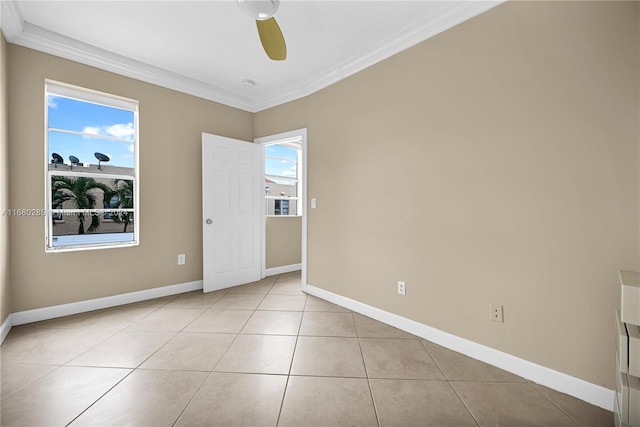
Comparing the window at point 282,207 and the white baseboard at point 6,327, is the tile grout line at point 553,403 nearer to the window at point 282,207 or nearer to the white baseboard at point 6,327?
the window at point 282,207


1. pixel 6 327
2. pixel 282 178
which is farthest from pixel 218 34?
pixel 6 327

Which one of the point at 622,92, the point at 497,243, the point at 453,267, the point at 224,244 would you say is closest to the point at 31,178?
the point at 224,244

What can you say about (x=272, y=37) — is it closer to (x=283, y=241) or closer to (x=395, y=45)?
(x=395, y=45)

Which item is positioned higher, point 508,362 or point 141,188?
point 141,188

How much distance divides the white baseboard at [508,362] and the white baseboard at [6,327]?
121 inches

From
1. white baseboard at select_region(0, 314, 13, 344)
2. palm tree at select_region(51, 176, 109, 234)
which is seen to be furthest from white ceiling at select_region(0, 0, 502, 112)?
white baseboard at select_region(0, 314, 13, 344)

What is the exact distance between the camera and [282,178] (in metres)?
4.69

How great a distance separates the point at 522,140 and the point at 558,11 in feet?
2.53

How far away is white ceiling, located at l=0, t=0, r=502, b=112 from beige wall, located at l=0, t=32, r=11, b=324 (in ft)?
1.09

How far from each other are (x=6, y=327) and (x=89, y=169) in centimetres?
156

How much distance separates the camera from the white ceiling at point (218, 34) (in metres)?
2.07

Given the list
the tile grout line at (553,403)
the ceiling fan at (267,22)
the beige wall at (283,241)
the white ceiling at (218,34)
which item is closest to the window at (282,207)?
the beige wall at (283,241)

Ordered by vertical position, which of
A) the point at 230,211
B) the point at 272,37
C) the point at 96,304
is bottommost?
the point at 96,304

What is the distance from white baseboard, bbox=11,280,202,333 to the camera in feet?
8.06
